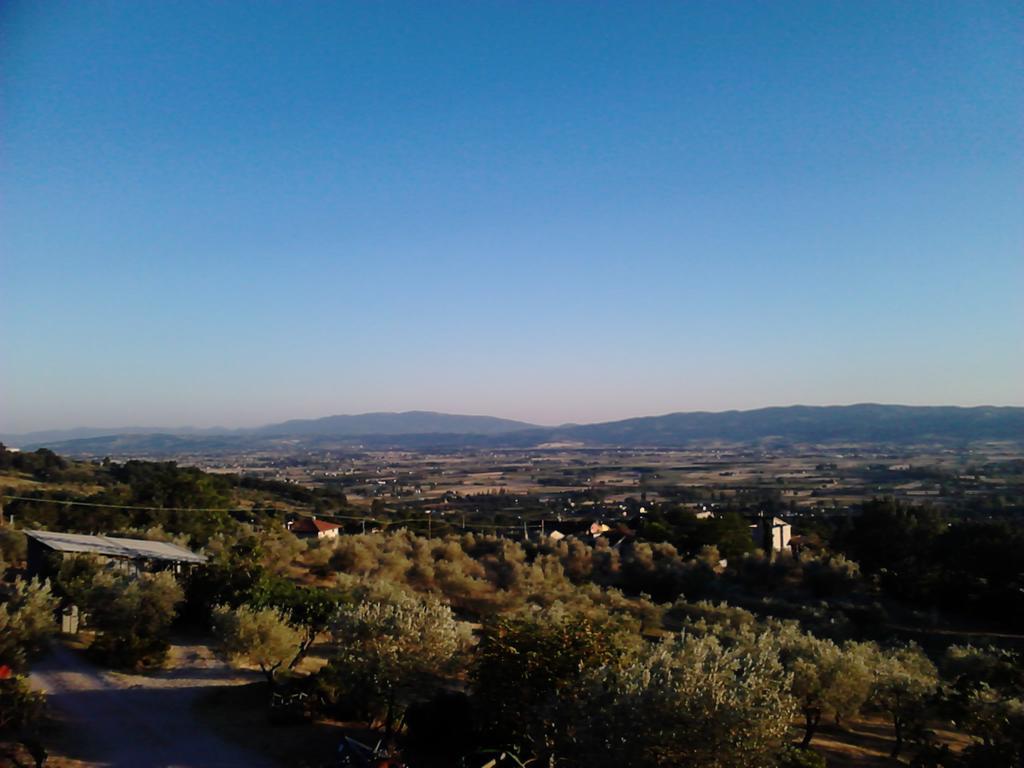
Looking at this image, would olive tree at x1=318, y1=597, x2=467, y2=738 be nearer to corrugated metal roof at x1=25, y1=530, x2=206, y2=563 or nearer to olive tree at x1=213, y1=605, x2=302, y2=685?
olive tree at x1=213, y1=605, x2=302, y2=685

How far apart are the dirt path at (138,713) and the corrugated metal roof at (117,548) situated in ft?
17.9

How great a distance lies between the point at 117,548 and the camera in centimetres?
2469

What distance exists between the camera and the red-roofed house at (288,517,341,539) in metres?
43.1

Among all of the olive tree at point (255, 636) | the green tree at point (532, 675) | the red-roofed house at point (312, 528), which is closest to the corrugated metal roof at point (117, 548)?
the olive tree at point (255, 636)

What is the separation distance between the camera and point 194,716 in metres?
14.6

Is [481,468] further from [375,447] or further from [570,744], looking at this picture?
[570,744]

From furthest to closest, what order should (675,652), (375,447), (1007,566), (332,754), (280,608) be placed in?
(375,447) → (1007,566) → (280,608) → (332,754) → (675,652)

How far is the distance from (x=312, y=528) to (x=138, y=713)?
29948 millimetres

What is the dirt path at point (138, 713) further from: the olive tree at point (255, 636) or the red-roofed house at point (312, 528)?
the red-roofed house at point (312, 528)

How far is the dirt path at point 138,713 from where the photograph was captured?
12.4 metres

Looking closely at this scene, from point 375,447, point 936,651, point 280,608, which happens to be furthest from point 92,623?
point 375,447

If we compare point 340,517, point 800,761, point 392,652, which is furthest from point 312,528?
point 800,761

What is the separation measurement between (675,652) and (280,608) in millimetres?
9291

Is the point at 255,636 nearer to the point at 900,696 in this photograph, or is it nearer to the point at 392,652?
the point at 392,652
